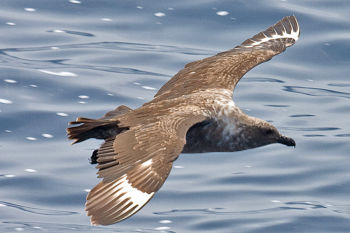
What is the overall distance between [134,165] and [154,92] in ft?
18.1

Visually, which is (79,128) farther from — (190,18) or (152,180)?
(190,18)

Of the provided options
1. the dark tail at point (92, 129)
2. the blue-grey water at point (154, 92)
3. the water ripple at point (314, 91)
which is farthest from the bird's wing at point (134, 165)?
the water ripple at point (314, 91)

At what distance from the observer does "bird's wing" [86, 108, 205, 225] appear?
283 inches

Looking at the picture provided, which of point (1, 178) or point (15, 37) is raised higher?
point (15, 37)

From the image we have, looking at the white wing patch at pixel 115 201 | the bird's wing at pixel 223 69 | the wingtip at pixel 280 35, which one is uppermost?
the wingtip at pixel 280 35

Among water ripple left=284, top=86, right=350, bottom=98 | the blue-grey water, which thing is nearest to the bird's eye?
the blue-grey water

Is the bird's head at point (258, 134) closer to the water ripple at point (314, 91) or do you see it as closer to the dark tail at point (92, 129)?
the dark tail at point (92, 129)

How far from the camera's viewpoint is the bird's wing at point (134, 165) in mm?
7191

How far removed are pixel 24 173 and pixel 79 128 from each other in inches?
119

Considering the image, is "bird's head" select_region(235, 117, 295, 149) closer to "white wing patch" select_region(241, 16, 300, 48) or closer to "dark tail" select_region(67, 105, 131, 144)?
"dark tail" select_region(67, 105, 131, 144)

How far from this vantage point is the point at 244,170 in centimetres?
1141

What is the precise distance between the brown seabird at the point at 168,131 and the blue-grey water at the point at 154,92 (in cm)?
155

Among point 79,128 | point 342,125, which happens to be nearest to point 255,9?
point 342,125

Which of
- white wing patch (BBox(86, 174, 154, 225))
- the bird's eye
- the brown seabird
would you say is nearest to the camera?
white wing patch (BBox(86, 174, 154, 225))
